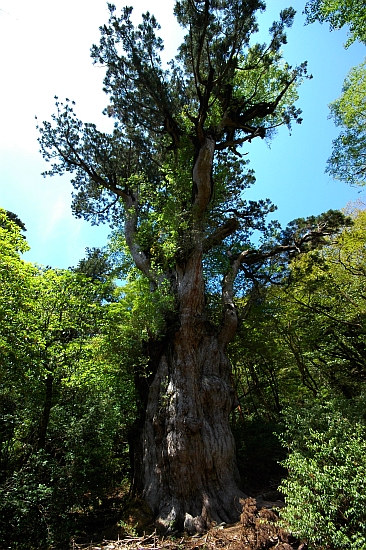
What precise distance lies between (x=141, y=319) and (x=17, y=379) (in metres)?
2.87

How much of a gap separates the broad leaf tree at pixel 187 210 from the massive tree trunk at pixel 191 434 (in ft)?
0.08

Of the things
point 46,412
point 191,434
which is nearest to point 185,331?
point 191,434

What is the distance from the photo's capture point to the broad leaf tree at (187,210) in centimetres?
620

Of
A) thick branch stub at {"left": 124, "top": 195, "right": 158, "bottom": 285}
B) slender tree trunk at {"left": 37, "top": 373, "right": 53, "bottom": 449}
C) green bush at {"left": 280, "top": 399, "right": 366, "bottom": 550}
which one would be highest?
thick branch stub at {"left": 124, "top": 195, "right": 158, "bottom": 285}

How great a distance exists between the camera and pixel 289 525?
3.87 meters

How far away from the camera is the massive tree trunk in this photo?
18.6 ft

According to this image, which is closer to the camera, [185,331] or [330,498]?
[330,498]


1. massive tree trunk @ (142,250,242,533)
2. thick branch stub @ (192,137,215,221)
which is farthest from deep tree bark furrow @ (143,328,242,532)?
thick branch stub @ (192,137,215,221)

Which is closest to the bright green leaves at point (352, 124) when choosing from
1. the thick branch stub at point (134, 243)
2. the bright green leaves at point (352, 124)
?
the bright green leaves at point (352, 124)

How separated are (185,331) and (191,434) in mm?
2268

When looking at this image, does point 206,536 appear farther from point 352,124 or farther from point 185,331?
point 352,124

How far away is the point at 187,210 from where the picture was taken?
9.14 metres

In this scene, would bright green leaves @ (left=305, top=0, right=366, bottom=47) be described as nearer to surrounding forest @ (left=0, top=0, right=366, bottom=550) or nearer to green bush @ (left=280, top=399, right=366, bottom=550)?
surrounding forest @ (left=0, top=0, right=366, bottom=550)

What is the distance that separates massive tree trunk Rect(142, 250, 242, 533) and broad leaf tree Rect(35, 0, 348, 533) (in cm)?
2
